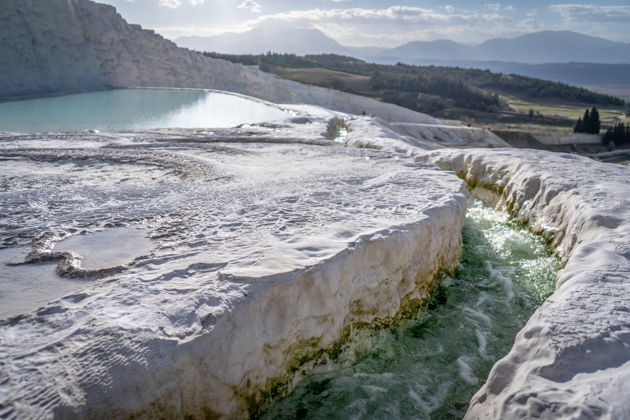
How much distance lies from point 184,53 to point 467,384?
81.0ft

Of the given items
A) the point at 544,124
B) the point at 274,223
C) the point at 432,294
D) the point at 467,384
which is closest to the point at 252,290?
the point at 274,223

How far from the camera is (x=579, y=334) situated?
2416mm

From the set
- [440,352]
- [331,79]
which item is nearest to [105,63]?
[440,352]

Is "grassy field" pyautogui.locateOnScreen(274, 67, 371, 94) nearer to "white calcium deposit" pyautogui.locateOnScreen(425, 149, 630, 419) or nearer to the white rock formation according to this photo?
the white rock formation

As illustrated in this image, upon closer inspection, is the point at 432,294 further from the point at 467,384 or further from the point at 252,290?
the point at 252,290

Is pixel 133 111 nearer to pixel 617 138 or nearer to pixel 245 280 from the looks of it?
pixel 245 280

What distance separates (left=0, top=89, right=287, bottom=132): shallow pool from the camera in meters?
11.9

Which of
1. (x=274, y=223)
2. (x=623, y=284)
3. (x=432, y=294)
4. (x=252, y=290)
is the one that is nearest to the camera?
(x=252, y=290)

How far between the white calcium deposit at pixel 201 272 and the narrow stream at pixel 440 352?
199 millimetres

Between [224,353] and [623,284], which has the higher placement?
[623,284]

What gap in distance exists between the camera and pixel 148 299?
98.3 inches

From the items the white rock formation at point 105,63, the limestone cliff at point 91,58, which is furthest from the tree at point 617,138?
the limestone cliff at point 91,58

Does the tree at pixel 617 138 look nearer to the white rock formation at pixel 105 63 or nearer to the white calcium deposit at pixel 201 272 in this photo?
the white rock formation at pixel 105 63

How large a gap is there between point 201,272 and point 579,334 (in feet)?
7.29
